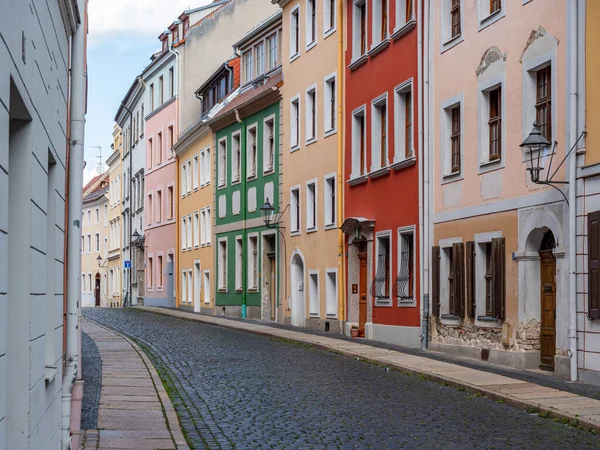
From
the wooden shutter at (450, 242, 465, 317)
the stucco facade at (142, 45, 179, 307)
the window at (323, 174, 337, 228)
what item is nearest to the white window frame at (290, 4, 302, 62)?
the window at (323, 174, 337, 228)

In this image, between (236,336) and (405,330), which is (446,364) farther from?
(236,336)

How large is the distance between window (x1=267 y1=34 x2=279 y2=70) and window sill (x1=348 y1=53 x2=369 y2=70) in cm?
963

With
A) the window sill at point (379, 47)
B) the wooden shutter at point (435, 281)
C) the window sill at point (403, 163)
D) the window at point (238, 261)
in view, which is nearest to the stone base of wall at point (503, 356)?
the wooden shutter at point (435, 281)

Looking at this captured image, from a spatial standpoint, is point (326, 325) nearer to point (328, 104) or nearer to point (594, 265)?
point (328, 104)

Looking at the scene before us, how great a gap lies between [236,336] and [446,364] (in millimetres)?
10561

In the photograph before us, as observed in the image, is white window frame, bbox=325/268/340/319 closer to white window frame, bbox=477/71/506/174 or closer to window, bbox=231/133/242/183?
white window frame, bbox=477/71/506/174

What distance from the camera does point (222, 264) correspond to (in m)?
44.3

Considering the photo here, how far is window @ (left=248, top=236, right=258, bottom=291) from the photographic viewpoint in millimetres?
39469

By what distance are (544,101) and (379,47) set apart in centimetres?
905

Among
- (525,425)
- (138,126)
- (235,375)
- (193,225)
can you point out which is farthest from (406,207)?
(138,126)

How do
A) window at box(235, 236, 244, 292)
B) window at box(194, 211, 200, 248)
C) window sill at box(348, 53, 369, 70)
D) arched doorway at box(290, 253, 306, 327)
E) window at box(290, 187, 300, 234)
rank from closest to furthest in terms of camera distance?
window sill at box(348, 53, 369, 70)
arched doorway at box(290, 253, 306, 327)
window at box(290, 187, 300, 234)
window at box(235, 236, 244, 292)
window at box(194, 211, 200, 248)

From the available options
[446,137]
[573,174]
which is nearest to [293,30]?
[446,137]

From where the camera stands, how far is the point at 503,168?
20.2 metres

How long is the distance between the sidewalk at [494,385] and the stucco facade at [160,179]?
31.0 m
